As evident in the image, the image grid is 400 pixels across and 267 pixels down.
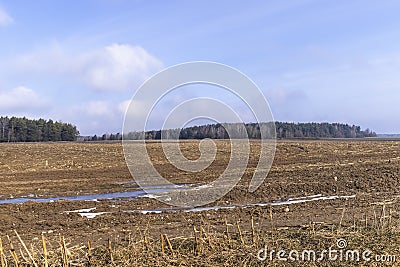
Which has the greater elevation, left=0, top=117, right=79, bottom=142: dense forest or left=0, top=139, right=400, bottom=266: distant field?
left=0, top=117, right=79, bottom=142: dense forest

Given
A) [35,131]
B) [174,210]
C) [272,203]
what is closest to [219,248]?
[174,210]

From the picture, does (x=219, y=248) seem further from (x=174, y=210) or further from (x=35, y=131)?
(x=35, y=131)

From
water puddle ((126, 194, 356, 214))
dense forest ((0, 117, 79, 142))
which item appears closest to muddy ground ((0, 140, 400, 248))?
water puddle ((126, 194, 356, 214))

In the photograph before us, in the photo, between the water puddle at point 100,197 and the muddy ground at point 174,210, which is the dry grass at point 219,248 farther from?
the water puddle at point 100,197

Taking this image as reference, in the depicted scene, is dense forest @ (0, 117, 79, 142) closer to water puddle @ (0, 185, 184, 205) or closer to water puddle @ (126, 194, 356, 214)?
water puddle @ (0, 185, 184, 205)

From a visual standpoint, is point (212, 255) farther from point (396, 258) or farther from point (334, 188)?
point (334, 188)

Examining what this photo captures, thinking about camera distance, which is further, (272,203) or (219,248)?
(272,203)

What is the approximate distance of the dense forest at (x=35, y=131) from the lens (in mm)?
89875

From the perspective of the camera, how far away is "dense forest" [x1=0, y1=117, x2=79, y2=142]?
8988cm

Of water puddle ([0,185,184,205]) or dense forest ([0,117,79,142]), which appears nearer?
water puddle ([0,185,184,205])

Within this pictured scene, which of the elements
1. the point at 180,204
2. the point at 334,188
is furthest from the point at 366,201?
the point at 180,204

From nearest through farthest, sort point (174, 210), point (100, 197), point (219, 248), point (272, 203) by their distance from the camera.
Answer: point (219, 248)
point (174, 210)
point (272, 203)
point (100, 197)

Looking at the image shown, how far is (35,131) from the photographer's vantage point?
293 ft

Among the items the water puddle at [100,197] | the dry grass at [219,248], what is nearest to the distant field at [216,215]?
the dry grass at [219,248]
